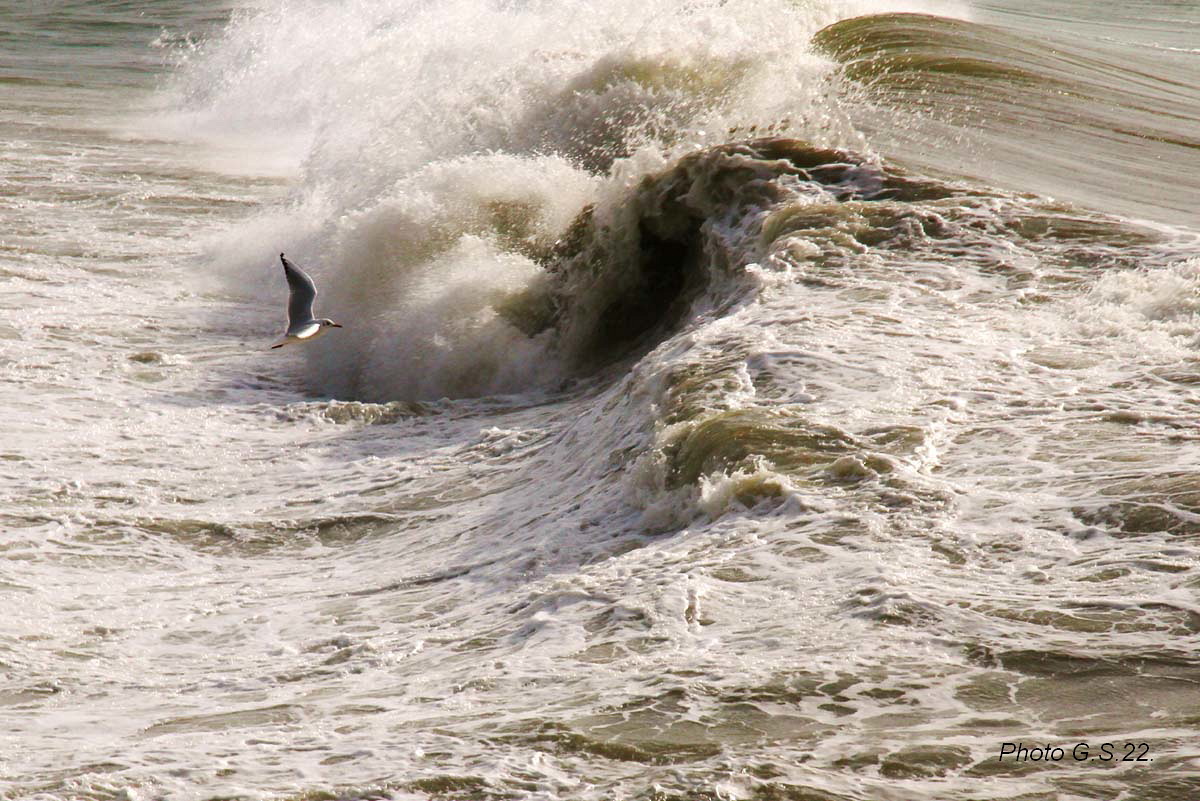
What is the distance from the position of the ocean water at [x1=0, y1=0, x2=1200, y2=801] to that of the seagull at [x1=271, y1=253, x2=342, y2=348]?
0.89 m

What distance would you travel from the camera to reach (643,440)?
677 centimetres

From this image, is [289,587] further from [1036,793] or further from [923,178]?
[923,178]

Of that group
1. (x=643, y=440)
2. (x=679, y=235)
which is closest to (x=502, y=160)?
(x=679, y=235)

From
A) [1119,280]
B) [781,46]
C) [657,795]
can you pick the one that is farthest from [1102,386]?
[781,46]

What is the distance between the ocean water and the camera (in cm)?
418

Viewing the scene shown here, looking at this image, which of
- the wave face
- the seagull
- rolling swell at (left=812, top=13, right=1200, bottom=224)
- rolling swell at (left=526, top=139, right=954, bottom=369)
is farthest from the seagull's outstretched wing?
rolling swell at (left=812, top=13, right=1200, bottom=224)

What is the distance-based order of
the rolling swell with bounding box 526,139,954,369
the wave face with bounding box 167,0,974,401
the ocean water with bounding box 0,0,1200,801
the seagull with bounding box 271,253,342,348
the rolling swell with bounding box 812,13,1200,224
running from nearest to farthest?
Result: 1. the ocean water with bounding box 0,0,1200,801
2. the seagull with bounding box 271,253,342,348
3. the rolling swell with bounding box 526,139,954,369
4. the rolling swell with bounding box 812,13,1200,224
5. the wave face with bounding box 167,0,974,401

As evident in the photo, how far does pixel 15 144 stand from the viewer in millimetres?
17922

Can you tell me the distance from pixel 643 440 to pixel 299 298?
93.0 inches

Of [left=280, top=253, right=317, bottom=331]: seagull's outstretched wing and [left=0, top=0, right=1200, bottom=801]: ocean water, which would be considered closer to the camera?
[left=0, top=0, right=1200, bottom=801]: ocean water

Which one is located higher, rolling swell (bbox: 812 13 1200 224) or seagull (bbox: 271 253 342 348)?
rolling swell (bbox: 812 13 1200 224)

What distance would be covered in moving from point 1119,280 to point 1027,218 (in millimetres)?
1248

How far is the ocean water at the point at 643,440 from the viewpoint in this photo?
4176 mm

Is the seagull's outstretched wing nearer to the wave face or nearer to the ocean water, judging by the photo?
the ocean water
